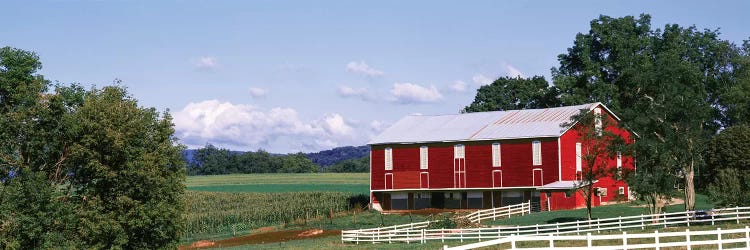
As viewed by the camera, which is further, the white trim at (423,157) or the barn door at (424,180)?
the white trim at (423,157)

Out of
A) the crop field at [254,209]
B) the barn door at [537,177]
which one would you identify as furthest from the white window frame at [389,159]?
the barn door at [537,177]

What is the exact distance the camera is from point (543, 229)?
5100 centimetres

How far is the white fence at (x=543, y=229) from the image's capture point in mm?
51250

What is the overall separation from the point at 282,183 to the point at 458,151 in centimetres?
5844

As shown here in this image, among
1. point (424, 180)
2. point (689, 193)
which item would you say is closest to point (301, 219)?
point (424, 180)

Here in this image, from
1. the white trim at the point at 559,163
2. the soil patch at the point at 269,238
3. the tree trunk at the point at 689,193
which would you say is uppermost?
the white trim at the point at 559,163

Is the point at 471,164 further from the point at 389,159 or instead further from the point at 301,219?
the point at 301,219

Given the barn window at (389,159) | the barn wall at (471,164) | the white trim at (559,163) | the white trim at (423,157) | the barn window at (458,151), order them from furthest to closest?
the barn window at (389,159) → the white trim at (423,157) → the barn window at (458,151) → the barn wall at (471,164) → the white trim at (559,163)

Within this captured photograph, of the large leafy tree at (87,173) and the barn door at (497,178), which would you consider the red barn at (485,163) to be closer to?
the barn door at (497,178)

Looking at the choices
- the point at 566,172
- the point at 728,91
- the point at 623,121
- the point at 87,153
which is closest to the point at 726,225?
the point at 623,121

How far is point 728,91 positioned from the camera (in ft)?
302

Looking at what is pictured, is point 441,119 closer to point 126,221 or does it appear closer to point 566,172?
point 566,172

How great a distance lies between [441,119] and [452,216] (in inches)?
1070

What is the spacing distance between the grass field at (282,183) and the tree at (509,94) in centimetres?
1680
